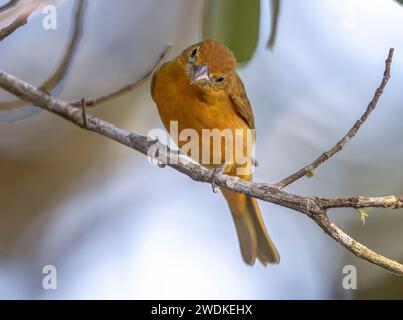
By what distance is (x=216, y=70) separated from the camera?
3.05 metres

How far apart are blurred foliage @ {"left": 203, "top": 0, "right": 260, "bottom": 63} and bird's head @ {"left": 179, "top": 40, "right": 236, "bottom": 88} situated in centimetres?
54

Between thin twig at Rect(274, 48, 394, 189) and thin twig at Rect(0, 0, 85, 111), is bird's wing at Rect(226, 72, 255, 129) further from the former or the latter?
thin twig at Rect(0, 0, 85, 111)

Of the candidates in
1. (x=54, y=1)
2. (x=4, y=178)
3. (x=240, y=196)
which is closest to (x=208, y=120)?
(x=240, y=196)

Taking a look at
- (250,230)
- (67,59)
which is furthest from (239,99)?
(67,59)

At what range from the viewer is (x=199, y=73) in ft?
10.1

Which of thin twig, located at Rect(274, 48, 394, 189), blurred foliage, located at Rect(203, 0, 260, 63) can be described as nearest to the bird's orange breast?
blurred foliage, located at Rect(203, 0, 260, 63)

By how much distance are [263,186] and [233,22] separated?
625mm

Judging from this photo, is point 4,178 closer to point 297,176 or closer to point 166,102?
point 166,102

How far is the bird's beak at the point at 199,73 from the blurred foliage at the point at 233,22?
0.67 meters

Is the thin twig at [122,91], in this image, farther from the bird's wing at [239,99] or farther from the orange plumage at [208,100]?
the bird's wing at [239,99]

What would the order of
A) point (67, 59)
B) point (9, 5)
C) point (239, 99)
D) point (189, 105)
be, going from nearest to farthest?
point (9, 5) → point (67, 59) → point (189, 105) → point (239, 99)

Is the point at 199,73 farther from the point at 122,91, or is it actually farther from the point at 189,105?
the point at 122,91
